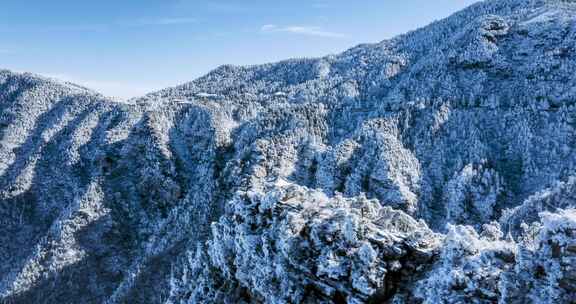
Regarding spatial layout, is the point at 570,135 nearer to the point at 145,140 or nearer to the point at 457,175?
the point at 457,175

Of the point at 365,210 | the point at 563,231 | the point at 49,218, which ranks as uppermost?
the point at 563,231

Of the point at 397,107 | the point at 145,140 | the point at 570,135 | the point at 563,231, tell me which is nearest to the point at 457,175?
the point at 570,135

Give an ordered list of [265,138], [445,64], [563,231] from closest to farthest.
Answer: [563,231] < [265,138] < [445,64]

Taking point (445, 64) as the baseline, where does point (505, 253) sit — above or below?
below

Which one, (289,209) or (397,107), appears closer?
(289,209)

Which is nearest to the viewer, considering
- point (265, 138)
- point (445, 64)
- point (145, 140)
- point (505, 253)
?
point (505, 253)

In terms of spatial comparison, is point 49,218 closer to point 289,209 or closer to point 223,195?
point 223,195
